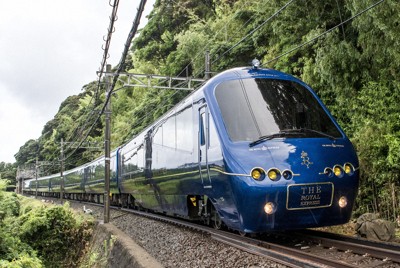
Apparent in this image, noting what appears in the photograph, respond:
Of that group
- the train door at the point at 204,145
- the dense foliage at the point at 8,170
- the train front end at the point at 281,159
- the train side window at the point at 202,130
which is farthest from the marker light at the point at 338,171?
the dense foliage at the point at 8,170

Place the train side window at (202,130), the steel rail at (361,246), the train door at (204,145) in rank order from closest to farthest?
the steel rail at (361,246) < the train door at (204,145) < the train side window at (202,130)

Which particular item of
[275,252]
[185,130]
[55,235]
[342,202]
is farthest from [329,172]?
[55,235]

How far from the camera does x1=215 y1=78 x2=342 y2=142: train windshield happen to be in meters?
6.83

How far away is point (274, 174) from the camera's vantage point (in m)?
6.23

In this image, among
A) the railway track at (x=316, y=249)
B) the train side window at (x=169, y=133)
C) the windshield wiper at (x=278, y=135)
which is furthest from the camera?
the train side window at (x=169, y=133)

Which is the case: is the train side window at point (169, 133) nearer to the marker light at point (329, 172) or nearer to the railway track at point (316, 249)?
the railway track at point (316, 249)

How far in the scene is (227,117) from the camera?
7.13 m

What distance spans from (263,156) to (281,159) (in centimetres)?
26

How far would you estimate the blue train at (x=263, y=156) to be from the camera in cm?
622

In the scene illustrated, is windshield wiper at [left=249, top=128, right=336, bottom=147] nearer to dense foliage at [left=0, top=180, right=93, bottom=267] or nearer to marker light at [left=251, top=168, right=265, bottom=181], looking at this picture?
marker light at [left=251, top=168, right=265, bottom=181]

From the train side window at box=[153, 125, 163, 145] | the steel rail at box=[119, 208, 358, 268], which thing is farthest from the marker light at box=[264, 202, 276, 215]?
the train side window at box=[153, 125, 163, 145]

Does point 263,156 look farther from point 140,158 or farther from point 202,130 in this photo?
point 140,158

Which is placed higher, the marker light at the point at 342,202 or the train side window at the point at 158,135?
the train side window at the point at 158,135

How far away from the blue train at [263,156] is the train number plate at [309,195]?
1 centimetres
